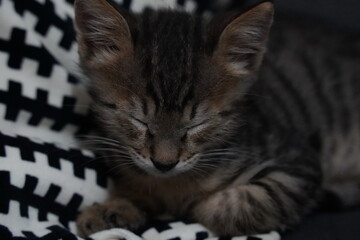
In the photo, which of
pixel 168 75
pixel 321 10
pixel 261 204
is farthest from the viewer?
pixel 321 10

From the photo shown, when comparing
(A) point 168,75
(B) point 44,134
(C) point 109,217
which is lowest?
(C) point 109,217

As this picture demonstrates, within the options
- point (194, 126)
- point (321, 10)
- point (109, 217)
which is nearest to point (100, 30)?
point (194, 126)

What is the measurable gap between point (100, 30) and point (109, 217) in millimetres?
468

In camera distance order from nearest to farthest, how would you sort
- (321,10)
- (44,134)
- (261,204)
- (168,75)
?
(168,75), (261,204), (44,134), (321,10)

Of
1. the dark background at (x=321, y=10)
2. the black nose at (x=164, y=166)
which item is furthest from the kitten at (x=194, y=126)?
the dark background at (x=321, y=10)

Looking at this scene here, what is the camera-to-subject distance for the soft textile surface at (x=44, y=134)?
4.84 feet

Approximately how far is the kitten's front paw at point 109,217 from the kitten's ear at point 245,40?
1.47 feet

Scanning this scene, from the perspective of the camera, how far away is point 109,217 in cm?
154

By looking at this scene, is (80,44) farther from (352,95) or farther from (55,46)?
(352,95)

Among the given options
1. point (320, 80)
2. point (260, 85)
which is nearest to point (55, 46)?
point (260, 85)

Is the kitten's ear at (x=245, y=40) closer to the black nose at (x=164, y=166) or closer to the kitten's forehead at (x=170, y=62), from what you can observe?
the kitten's forehead at (x=170, y=62)

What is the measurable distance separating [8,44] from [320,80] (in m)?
0.97

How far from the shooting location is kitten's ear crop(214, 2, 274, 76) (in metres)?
1.39

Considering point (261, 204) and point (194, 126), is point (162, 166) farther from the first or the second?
point (261, 204)
